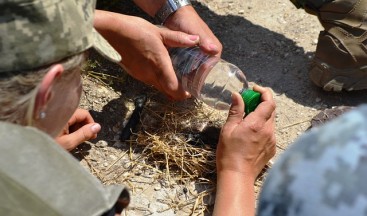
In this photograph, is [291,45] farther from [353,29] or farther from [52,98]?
[52,98]

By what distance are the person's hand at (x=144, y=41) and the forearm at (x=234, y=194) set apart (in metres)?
0.43

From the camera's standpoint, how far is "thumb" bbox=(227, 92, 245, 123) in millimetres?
2625

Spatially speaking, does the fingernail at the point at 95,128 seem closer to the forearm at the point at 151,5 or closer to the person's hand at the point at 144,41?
the person's hand at the point at 144,41

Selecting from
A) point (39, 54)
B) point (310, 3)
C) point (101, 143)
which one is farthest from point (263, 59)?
point (39, 54)

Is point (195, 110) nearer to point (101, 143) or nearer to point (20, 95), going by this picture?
point (101, 143)

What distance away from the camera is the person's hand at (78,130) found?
2.67 meters

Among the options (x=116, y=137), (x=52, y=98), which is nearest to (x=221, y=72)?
(x=116, y=137)

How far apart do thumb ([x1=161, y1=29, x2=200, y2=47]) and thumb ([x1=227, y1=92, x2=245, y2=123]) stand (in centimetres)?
26

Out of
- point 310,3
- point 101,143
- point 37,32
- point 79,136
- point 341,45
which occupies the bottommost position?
point 101,143

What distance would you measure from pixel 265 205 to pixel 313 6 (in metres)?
2.04

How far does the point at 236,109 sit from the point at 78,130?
1.95ft

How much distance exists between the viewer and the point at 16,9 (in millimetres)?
1636

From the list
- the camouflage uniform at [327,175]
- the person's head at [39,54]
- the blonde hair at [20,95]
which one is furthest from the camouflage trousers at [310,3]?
the camouflage uniform at [327,175]

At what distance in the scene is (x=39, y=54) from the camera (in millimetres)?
1693
